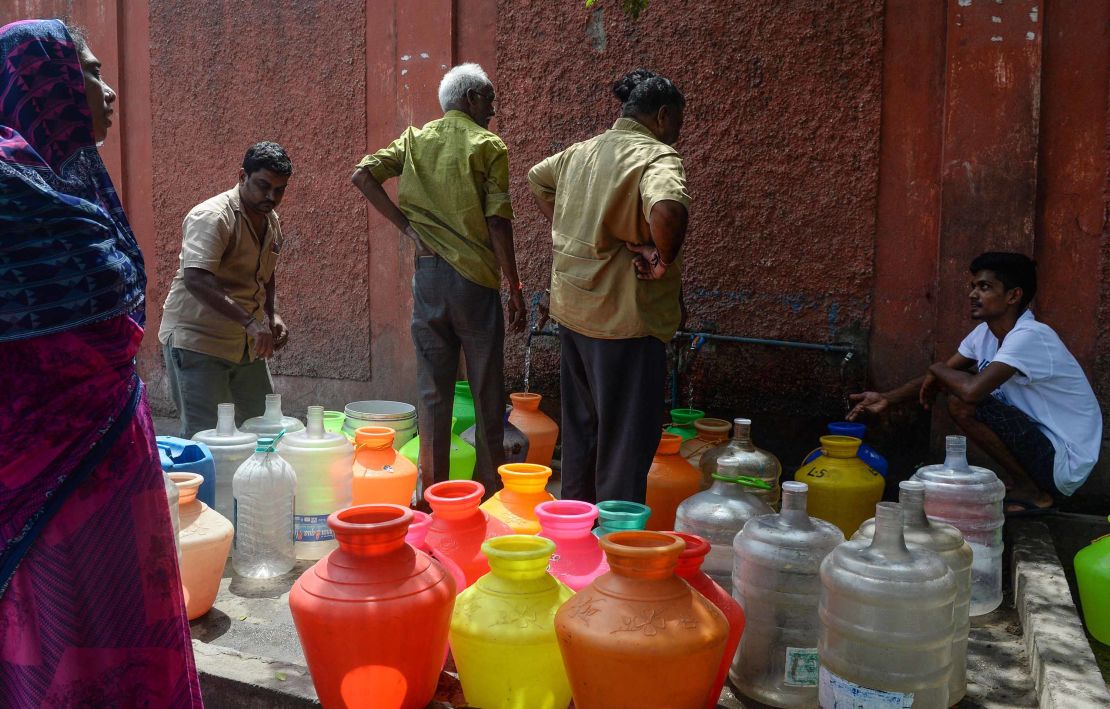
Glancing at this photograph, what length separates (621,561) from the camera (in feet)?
6.80

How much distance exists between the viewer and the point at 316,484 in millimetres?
3621

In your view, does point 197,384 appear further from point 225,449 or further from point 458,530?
point 458,530

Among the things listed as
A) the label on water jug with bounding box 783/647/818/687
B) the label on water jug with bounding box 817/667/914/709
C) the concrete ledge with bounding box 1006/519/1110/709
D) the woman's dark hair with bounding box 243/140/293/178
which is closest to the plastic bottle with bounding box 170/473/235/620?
the woman's dark hair with bounding box 243/140/293/178

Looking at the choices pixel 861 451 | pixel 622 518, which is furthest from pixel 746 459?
pixel 622 518

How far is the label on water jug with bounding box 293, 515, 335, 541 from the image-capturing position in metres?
3.55

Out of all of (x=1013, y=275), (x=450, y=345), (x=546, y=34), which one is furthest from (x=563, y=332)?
(x=546, y=34)

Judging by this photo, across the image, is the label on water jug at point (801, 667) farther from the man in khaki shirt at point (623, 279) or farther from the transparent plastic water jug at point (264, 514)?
the transparent plastic water jug at point (264, 514)

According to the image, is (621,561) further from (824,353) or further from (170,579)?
(824,353)

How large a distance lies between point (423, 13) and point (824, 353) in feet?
11.0

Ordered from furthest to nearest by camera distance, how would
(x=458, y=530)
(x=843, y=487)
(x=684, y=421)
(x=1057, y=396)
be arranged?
(x=684, y=421), (x=1057, y=396), (x=843, y=487), (x=458, y=530)

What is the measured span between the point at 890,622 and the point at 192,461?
2.53m

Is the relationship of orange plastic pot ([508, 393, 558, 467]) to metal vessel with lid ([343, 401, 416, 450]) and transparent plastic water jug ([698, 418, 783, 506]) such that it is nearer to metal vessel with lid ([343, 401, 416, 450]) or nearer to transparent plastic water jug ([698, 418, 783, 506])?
metal vessel with lid ([343, 401, 416, 450])

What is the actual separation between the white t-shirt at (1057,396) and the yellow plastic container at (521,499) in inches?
90.5

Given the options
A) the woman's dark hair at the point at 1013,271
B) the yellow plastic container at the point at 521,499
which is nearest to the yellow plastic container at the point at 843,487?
the woman's dark hair at the point at 1013,271
